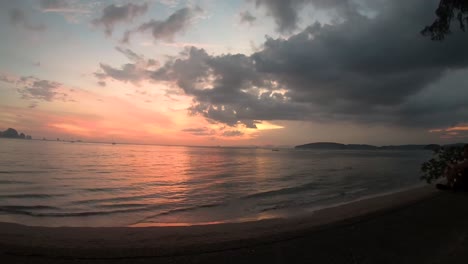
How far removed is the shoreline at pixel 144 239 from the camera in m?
6.79

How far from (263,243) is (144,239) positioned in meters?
4.12

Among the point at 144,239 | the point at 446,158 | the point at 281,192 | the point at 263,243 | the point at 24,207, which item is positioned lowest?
the point at 281,192

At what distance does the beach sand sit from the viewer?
6.32m

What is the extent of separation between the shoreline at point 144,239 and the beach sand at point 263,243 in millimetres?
20

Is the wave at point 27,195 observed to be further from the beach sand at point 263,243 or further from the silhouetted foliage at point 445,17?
the silhouetted foliage at point 445,17

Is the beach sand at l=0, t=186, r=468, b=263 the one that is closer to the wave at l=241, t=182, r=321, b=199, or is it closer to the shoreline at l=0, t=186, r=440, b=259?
the shoreline at l=0, t=186, r=440, b=259

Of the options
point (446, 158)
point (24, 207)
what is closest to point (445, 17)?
point (446, 158)

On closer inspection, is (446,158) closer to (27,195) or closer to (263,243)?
(263,243)

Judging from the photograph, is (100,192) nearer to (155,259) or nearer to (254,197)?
(254,197)

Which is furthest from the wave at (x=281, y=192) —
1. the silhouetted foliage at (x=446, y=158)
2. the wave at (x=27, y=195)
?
the wave at (x=27, y=195)

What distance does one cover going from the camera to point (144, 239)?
30.8ft

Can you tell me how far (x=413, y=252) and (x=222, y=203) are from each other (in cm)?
1262

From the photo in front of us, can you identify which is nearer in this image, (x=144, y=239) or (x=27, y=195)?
(x=144, y=239)

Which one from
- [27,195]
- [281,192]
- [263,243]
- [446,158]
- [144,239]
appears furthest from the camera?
[281,192]
